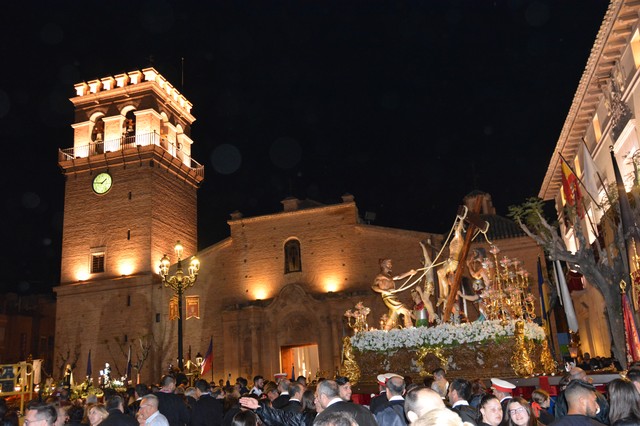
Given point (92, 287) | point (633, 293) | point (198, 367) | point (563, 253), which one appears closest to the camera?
point (563, 253)

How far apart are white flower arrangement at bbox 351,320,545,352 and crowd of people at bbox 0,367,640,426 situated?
4.33m

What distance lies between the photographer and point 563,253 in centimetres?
1697

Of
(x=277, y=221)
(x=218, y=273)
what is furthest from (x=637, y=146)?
(x=218, y=273)

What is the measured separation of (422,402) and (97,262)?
33.9m

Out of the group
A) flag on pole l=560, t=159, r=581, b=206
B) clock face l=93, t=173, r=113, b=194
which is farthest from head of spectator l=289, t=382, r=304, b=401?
clock face l=93, t=173, r=113, b=194

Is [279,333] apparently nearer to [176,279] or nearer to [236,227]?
[236,227]

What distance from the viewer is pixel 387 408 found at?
6.84 metres

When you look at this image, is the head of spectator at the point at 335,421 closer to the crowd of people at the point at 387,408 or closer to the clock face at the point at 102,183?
the crowd of people at the point at 387,408

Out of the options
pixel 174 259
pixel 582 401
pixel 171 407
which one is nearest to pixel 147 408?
pixel 171 407

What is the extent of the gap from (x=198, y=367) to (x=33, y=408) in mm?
25498

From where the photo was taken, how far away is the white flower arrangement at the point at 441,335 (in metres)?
13.8

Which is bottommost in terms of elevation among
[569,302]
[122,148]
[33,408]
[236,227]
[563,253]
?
[33,408]

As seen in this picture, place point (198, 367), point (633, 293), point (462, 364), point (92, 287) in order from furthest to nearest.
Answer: point (92, 287), point (198, 367), point (633, 293), point (462, 364)

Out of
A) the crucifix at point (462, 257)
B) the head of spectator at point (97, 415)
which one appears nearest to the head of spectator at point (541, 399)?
the head of spectator at point (97, 415)
